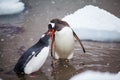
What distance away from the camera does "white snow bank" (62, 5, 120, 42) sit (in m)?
3.82

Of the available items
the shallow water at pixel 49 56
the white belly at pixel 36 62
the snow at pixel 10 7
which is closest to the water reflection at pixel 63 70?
the shallow water at pixel 49 56

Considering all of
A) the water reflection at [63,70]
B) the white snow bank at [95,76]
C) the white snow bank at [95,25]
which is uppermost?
the white snow bank at [95,25]

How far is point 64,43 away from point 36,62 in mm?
423

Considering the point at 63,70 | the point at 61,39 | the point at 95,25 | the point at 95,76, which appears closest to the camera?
the point at 95,76

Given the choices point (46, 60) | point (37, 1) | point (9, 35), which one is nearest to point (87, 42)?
point (46, 60)

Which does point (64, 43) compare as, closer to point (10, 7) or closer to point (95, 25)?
point (95, 25)

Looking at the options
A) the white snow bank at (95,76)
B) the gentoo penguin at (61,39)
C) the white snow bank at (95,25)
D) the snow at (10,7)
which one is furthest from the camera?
the snow at (10,7)

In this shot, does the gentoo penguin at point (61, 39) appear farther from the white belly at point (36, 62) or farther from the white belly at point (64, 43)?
the white belly at point (36, 62)

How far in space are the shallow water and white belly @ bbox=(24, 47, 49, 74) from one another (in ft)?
0.16

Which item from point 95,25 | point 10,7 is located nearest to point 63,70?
point 95,25

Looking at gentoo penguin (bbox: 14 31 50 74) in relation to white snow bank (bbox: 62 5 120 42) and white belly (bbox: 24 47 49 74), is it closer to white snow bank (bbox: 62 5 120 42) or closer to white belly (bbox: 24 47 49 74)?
white belly (bbox: 24 47 49 74)

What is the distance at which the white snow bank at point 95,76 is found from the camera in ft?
9.90

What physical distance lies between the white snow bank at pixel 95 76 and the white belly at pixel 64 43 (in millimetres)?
367

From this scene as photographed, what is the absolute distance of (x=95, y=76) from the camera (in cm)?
305
